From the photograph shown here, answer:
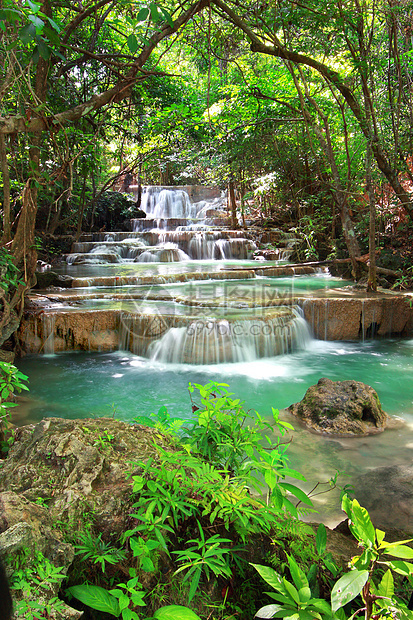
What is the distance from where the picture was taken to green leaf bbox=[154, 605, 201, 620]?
102 cm

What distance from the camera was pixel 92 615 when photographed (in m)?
1.14

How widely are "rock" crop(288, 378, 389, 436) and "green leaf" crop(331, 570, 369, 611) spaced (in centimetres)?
299

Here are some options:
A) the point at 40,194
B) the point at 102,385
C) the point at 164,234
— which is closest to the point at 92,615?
the point at 102,385

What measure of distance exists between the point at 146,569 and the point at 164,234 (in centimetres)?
1472

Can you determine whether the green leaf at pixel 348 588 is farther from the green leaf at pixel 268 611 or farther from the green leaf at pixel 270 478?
the green leaf at pixel 270 478

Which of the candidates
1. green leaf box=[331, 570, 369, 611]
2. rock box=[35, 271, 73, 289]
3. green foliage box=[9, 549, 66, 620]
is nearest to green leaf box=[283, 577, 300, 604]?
green leaf box=[331, 570, 369, 611]

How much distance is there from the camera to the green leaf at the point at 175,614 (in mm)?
1019

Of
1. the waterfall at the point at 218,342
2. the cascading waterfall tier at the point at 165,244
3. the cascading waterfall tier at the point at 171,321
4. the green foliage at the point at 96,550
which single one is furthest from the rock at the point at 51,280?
the green foliage at the point at 96,550

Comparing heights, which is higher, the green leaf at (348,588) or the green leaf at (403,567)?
the green leaf at (403,567)

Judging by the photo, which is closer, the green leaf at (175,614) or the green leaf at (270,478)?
the green leaf at (175,614)

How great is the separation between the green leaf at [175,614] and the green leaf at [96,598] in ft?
0.37

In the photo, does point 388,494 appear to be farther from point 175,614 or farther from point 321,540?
point 175,614

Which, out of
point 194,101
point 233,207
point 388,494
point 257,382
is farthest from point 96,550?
point 233,207

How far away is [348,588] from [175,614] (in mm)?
462
